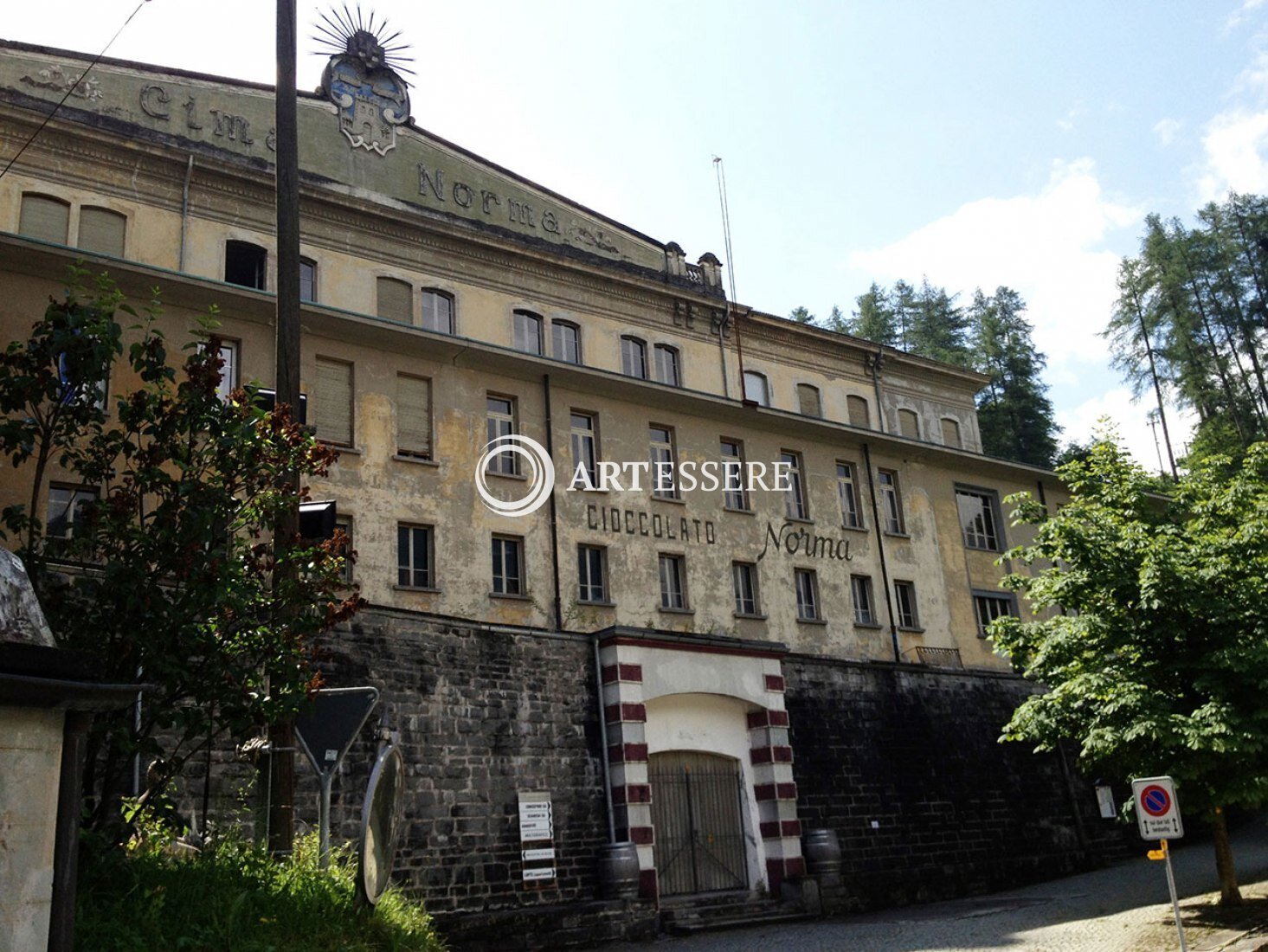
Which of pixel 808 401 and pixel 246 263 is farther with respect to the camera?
pixel 808 401

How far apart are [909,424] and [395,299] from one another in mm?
17382

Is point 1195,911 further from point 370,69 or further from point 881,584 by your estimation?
point 370,69

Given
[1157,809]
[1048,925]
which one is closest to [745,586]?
[1048,925]

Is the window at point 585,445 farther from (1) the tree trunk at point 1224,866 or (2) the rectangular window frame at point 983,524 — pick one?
(1) the tree trunk at point 1224,866

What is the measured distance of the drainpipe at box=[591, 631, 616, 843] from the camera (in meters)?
19.6

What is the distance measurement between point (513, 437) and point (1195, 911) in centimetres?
1522

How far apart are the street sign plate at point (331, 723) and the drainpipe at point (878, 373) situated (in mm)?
28148

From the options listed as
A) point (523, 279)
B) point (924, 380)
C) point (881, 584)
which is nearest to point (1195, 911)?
point (881, 584)

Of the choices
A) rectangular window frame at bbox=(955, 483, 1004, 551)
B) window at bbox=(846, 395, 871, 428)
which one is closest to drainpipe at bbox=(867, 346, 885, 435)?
window at bbox=(846, 395, 871, 428)

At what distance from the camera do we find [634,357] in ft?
102

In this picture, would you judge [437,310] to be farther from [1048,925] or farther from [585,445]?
[1048,925]

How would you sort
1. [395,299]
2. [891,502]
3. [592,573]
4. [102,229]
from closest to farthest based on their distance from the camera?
[102,229] → [592,573] → [395,299] → [891,502]

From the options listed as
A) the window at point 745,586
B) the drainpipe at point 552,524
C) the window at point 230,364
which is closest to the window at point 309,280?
the window at point 230,364

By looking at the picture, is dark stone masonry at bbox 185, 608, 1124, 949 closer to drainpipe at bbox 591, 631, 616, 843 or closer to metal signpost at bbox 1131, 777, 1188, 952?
drainpipe at bbox 591, 631, 616, 843
